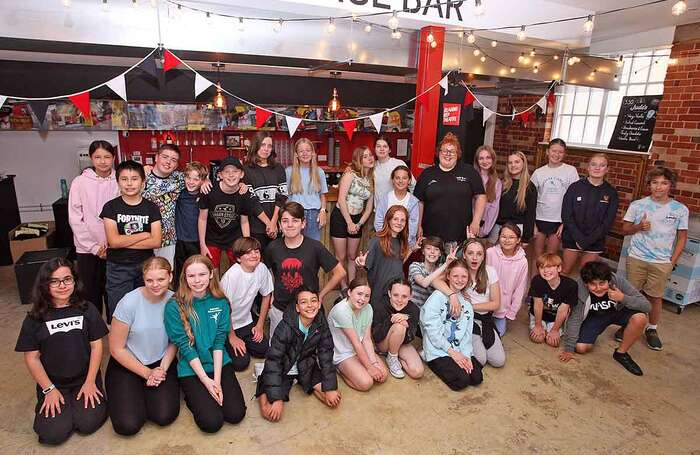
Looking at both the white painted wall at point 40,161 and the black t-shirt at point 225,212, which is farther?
the white painted wall at point 40,161

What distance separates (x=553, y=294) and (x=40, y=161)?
318 inches

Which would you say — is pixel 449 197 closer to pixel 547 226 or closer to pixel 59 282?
pixel 547 226

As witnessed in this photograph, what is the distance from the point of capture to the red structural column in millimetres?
5062

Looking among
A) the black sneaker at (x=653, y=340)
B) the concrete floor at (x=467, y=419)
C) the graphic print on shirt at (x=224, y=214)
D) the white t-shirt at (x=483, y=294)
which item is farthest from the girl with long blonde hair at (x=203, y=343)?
the black sneaker at (x=653, y=340)

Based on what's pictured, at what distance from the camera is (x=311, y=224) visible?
174 inches

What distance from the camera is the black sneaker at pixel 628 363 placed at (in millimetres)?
3643

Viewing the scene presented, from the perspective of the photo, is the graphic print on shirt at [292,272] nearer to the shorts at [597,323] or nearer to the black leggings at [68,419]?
the black leggings at [68,419]

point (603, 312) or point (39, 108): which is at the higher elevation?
point (39, 108)

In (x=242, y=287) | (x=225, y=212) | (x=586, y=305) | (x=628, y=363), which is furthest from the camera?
(x=586, y=305)

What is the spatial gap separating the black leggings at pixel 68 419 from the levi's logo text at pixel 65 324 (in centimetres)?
38

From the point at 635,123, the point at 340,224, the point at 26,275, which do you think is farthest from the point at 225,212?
the point at 635,123

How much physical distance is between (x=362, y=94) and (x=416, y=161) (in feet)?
13.5

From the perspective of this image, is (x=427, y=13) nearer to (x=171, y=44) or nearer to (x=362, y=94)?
(x=171, y=44)

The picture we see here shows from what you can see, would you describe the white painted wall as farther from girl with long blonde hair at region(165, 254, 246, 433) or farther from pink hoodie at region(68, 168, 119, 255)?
girl with long blonde hair at region(165, 254, 246, 433)
